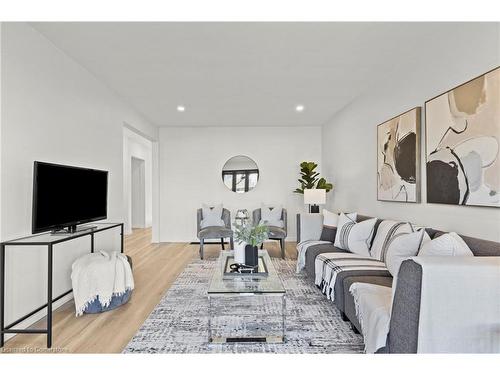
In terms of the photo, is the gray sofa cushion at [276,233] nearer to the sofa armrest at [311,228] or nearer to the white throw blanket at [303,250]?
the sofa armrest at [311,228]

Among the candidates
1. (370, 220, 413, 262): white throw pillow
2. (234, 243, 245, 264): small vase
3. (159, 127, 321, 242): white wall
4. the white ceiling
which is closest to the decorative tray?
(234, 243, 245, 264): small vase

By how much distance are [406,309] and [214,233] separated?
4.08m

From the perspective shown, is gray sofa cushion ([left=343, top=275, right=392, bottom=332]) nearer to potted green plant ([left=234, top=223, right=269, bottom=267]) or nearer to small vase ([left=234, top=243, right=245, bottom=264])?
potted green plant ([left=234, top=223, right=269, bottom=267])

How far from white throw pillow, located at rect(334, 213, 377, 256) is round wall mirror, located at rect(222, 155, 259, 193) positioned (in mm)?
3427

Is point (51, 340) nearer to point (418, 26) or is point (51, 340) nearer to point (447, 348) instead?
point (447, 348)

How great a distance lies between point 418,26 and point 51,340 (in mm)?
3855

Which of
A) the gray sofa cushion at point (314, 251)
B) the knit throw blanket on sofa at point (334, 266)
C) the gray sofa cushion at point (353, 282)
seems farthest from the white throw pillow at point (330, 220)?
the gray sofa cushion at point (353, 282)

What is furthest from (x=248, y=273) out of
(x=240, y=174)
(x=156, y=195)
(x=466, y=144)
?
(x=156, y=195)

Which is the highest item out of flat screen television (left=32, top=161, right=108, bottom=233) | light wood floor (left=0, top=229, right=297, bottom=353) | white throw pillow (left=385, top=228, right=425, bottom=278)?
flat screen television (left=32, top=161, right=108, bottom=233)

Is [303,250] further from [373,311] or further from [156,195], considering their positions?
[156,195]

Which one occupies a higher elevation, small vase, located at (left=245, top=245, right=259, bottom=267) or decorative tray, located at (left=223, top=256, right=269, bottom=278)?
small vase, located at (left=245, top=245, right=259, bottom=267)

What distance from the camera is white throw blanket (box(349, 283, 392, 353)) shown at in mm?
1872

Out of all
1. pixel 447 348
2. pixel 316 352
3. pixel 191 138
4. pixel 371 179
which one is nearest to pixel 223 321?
pixel 316 352

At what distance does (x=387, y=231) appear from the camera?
319 cm
